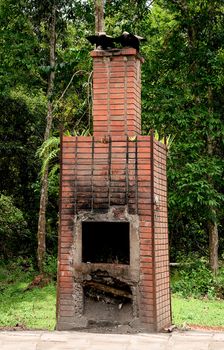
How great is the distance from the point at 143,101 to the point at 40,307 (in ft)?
16.0

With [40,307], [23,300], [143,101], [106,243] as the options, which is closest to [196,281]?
[40,307]

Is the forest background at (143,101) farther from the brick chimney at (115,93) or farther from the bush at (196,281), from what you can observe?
Result: the brick chimney at (115,93)

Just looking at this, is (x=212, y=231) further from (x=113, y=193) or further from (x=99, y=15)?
(x=113, y=193)

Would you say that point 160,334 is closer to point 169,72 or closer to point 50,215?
point 169,72

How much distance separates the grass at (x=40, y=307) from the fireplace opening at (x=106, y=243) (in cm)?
111

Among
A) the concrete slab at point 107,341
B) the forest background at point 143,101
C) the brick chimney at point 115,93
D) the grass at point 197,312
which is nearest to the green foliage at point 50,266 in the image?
the forest background at point 143,101

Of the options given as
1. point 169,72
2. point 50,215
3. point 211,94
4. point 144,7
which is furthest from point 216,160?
point 50,215

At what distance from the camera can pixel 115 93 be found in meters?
6.35

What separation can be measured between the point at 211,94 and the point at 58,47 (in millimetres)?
4745

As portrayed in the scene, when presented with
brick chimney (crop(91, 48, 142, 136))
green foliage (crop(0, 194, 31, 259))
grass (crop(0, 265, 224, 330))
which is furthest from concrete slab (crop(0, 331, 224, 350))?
green foliage (crop(0, 194, 31, 259))

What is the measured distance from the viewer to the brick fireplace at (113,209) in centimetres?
598

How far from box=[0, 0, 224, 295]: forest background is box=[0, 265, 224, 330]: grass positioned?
107 cm

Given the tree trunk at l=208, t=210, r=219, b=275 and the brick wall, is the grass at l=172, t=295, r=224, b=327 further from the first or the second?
the tree trunk at l=208, t=210, r=219, b=275

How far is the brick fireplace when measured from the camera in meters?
5.98
